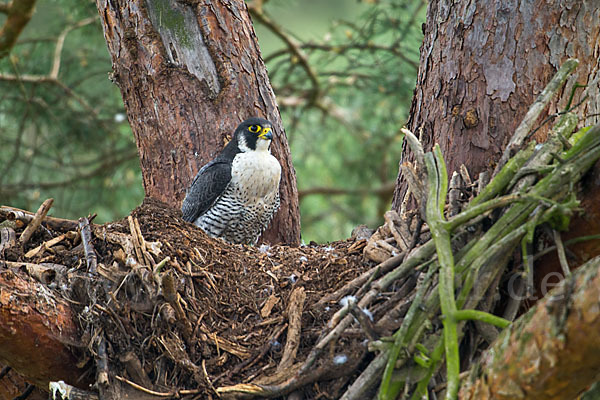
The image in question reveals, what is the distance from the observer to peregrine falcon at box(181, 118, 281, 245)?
4004 millimetres

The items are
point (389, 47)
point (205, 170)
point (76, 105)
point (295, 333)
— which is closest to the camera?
point (295, 333)

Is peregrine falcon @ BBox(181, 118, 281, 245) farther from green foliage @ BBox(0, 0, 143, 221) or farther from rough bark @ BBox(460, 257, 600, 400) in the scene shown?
rough bark @ BBox(460, 257, 600, 400)

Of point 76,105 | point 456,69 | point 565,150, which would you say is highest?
point 76,105

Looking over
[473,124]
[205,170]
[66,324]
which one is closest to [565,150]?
[473,124]

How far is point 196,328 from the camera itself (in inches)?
98.4

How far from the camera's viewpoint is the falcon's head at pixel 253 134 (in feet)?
12.9

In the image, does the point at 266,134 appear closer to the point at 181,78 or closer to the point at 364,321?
the point at 181,78

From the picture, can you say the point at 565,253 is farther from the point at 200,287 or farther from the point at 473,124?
the point at 200,287

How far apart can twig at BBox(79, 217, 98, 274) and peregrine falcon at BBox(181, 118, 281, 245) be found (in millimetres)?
1179

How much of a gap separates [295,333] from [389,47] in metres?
3.83

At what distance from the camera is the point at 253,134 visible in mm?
3982

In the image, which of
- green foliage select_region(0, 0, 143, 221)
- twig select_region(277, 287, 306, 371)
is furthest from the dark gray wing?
green foliage select_region(0, 0, 143, 221)

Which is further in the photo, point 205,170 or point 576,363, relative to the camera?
point 205,170

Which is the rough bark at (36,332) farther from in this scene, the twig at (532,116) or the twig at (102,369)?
the twig at (532,116)
